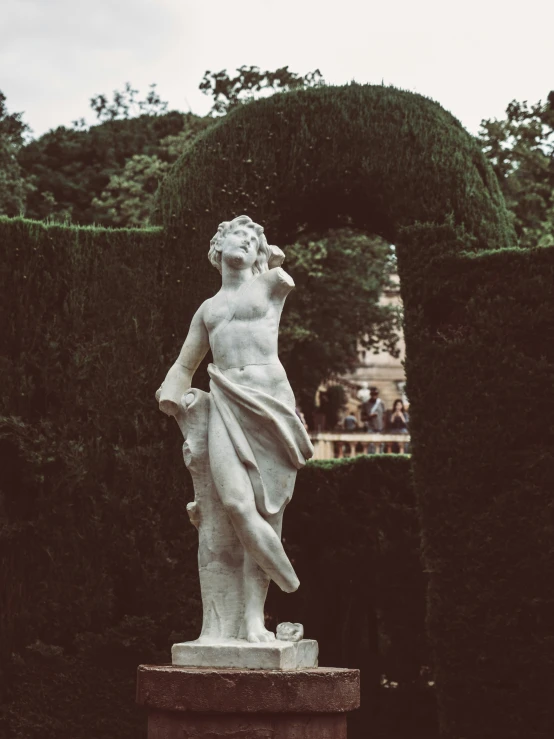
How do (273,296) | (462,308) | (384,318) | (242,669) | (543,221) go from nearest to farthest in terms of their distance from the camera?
(242,669) < (273,296) < (462,308) < (543,221) < (384,318)

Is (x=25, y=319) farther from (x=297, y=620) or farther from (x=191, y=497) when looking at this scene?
(x=297, y=620)

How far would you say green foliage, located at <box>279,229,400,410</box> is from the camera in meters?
23.8

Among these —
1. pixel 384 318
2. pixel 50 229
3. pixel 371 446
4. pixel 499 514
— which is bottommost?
pixel 499 514

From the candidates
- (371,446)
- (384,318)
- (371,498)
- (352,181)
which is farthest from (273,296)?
(384,318)

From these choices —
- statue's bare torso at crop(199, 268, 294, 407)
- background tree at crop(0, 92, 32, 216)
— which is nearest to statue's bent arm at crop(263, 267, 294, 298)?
statue's bare torso at crop(199, 268, 294, 407)

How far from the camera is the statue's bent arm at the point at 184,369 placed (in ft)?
24.0

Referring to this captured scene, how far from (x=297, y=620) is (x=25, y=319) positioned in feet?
15.4

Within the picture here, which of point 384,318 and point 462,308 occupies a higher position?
point 384,318

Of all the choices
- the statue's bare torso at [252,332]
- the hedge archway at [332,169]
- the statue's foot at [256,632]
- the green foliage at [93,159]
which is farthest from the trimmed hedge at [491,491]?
the green foliage at [93,159]

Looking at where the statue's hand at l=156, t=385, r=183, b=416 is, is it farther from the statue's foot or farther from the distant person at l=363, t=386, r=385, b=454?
the distant person at l=363, t=386, r=385, b=454

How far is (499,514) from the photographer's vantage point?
31.5ft

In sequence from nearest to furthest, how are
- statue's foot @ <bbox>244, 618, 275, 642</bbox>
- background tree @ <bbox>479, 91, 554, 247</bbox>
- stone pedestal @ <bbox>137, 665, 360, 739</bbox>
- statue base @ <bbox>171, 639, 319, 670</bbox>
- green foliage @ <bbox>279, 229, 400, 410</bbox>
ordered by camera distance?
stone pedestal @ <bbox>137, 665, 360, 739</bbox>, statue base @ <bbox>171, 639, 319, 670</bbox>, statue's foot @ <bbox>244, 618, 275, 642</bbox>, background tree @ <bbox>479, 91, 554, 247</bbox>, green foliage @ <bbox>279, 229, 400, 410</bbox>

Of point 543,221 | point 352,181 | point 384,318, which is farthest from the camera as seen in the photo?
point 384,318

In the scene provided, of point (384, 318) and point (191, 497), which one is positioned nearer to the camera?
point (191, 497)
